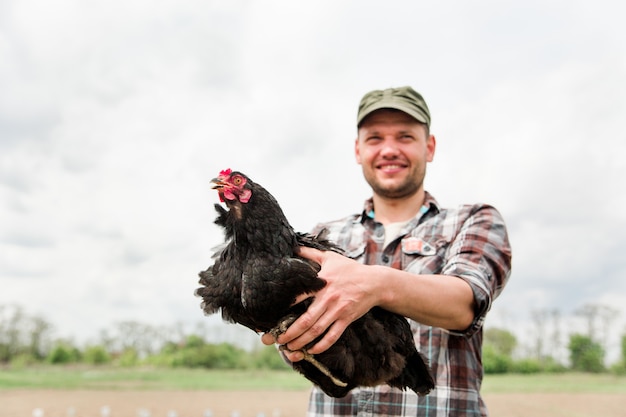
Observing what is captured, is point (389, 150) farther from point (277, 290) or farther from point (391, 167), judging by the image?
point (277, 290)

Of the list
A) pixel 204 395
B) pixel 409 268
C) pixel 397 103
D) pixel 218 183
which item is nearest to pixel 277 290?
→ pixel 218 183

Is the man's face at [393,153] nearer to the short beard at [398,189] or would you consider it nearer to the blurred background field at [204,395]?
the short beard at [398,189]

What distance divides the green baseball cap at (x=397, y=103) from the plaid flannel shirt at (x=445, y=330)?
73 cm

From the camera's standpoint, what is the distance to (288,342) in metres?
2.38

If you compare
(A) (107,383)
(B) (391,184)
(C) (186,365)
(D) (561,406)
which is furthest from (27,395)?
(B) (391,184)

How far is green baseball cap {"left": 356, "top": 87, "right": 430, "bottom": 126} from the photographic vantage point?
3463 millimetres

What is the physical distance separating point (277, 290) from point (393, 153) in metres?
1.55

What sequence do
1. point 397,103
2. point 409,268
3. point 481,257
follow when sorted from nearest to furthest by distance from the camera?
point 481,257, point 409,268, point 397,103

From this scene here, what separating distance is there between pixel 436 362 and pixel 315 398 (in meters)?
0.82

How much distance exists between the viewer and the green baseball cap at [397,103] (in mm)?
3463

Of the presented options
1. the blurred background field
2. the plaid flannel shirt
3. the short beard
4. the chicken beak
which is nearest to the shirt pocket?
the plaid flannel shirt

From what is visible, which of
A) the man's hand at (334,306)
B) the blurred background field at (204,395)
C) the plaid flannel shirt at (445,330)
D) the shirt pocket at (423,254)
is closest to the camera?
the man's hand at (334,306)

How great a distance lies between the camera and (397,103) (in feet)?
11.4

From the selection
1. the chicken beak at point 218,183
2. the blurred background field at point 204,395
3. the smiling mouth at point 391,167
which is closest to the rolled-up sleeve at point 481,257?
the smiling mouth at point 391,167
